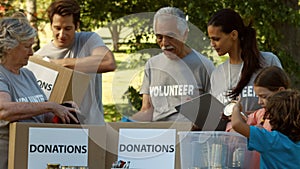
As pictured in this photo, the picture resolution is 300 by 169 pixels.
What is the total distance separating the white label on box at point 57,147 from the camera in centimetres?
400

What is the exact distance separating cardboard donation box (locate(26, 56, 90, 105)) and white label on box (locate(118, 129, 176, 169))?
1.16 feet

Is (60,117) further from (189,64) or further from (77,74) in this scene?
(189,64)

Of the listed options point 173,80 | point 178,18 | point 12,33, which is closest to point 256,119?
point 173,80

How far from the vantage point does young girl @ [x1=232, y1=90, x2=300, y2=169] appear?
12.0 feet

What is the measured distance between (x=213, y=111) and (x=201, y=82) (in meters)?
0.47

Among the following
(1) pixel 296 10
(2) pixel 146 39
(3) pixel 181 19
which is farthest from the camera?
(1) pixel 296 10

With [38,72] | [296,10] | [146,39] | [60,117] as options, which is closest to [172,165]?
[60,117]

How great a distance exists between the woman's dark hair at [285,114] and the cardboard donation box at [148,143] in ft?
2.04

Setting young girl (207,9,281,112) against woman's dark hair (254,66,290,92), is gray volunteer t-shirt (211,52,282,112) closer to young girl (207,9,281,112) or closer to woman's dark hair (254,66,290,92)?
young girl (207,9,281,112)

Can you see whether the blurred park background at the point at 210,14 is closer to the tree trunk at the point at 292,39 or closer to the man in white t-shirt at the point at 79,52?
the tree trunk at the point at 292,39

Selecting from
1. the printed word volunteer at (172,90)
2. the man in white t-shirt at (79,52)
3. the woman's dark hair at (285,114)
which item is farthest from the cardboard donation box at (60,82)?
the woman's dark hair at (285,114)

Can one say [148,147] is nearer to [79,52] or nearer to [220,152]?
[220,152]

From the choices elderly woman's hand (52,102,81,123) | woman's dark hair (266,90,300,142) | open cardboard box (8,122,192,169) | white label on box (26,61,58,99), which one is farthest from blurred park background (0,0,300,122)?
woman's dark hair (266,90,300,142)

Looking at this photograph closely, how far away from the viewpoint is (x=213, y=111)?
4.09 m
